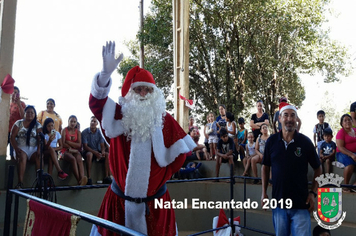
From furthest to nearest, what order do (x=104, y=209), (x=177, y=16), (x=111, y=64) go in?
(x=177, y=16) < (x=104, y=209) < (x=111, y=64)

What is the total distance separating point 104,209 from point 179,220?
4980 millimetres

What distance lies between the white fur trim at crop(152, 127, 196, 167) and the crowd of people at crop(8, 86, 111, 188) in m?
2.83

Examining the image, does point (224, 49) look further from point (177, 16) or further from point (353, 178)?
point (353, 178)

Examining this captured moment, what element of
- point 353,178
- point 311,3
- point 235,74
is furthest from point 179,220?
point 311,3

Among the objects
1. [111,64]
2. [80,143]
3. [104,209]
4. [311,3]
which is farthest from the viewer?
[311,3]

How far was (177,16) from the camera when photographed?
31.7 ft

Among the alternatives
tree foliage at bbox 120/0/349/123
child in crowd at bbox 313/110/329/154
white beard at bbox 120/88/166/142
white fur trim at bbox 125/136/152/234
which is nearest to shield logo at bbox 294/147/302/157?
white beard at bbox 120/88/166/142

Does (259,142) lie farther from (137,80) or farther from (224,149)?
(137,80)

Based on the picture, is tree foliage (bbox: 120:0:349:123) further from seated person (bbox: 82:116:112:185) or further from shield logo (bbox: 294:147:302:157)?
shield logo (bbox: 294:147:302:157)

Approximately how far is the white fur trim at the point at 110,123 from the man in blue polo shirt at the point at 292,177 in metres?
1.46

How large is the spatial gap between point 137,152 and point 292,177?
4.58 ft

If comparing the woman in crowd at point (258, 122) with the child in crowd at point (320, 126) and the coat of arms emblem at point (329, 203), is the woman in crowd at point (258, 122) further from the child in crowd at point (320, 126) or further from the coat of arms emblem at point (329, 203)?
the coat of arms emblem at point (329, 203)

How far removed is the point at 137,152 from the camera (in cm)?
240

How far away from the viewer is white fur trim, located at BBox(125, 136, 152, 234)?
7.59 feet
